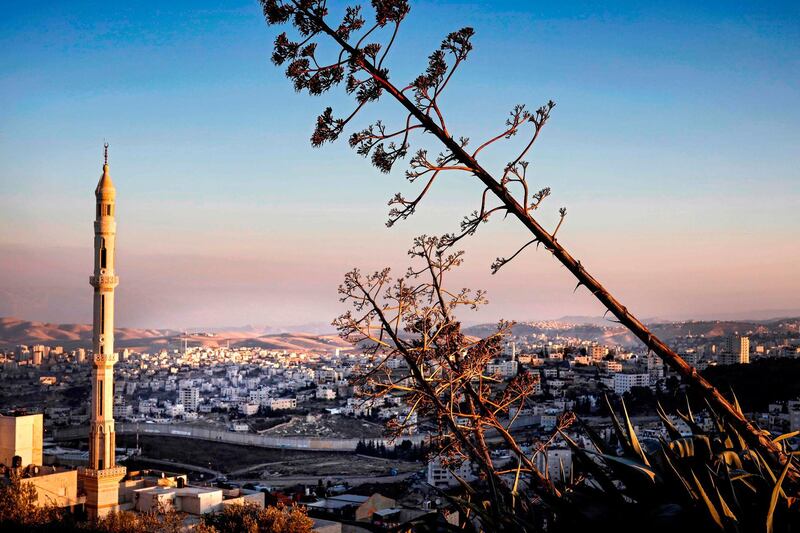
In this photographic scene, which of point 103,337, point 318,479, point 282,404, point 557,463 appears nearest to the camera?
point 557,463

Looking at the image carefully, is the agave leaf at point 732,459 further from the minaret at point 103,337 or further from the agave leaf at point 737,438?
the minaret at point 103,337

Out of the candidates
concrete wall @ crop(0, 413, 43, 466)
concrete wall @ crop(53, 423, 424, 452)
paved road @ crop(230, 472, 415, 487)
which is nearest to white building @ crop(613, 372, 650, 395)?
concrete wall @ crop(53, 423, 424, 452)

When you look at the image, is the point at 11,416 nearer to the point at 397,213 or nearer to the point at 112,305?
the point at 112,305

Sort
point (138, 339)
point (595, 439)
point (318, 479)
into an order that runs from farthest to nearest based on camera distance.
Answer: point (138, 339) < point (318, 479) < point (595, 439)

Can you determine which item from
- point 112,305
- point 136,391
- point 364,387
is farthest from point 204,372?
point 364,387

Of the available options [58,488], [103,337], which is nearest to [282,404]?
[103,337]

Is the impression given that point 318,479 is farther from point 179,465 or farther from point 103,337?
point 103,337

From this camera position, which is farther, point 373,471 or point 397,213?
point 373,471
